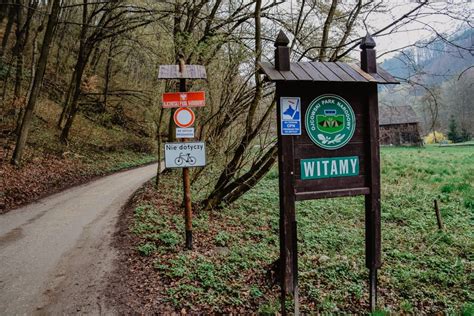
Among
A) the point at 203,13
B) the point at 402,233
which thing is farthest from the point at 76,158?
the point at 402,233

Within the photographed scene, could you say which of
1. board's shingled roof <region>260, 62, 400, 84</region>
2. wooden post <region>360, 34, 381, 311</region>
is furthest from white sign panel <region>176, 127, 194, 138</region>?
wooden post <region>360, 34, 381, 311</region>

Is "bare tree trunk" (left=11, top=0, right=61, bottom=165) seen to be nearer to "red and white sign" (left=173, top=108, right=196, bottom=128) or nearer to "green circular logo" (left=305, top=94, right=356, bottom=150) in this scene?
"red and white sign" (left=173, top=108, right=196, bottom=128)

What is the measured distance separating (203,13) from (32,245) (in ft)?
28.7

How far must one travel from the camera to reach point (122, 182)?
1369 cm

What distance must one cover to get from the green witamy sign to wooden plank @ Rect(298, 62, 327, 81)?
1097mm

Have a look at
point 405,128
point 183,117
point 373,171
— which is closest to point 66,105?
point 183,117

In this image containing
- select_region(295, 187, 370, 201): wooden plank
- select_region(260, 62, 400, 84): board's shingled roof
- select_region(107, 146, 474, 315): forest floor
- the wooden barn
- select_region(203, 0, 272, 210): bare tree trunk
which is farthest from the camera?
the wooden barn

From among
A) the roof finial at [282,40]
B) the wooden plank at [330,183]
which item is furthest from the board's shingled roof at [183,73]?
the wooden plank at [330,183]

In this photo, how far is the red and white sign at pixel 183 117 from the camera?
6254 millimetres

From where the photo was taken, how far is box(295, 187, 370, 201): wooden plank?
4.31 meters

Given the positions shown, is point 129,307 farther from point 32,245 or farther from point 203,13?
point 203,13

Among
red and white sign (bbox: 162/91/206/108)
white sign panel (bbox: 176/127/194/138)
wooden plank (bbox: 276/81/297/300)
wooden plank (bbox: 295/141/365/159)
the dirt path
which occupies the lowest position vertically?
the dirt path

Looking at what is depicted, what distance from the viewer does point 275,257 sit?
6629mm

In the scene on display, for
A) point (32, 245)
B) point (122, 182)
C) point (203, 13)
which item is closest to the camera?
point (32, 245)
